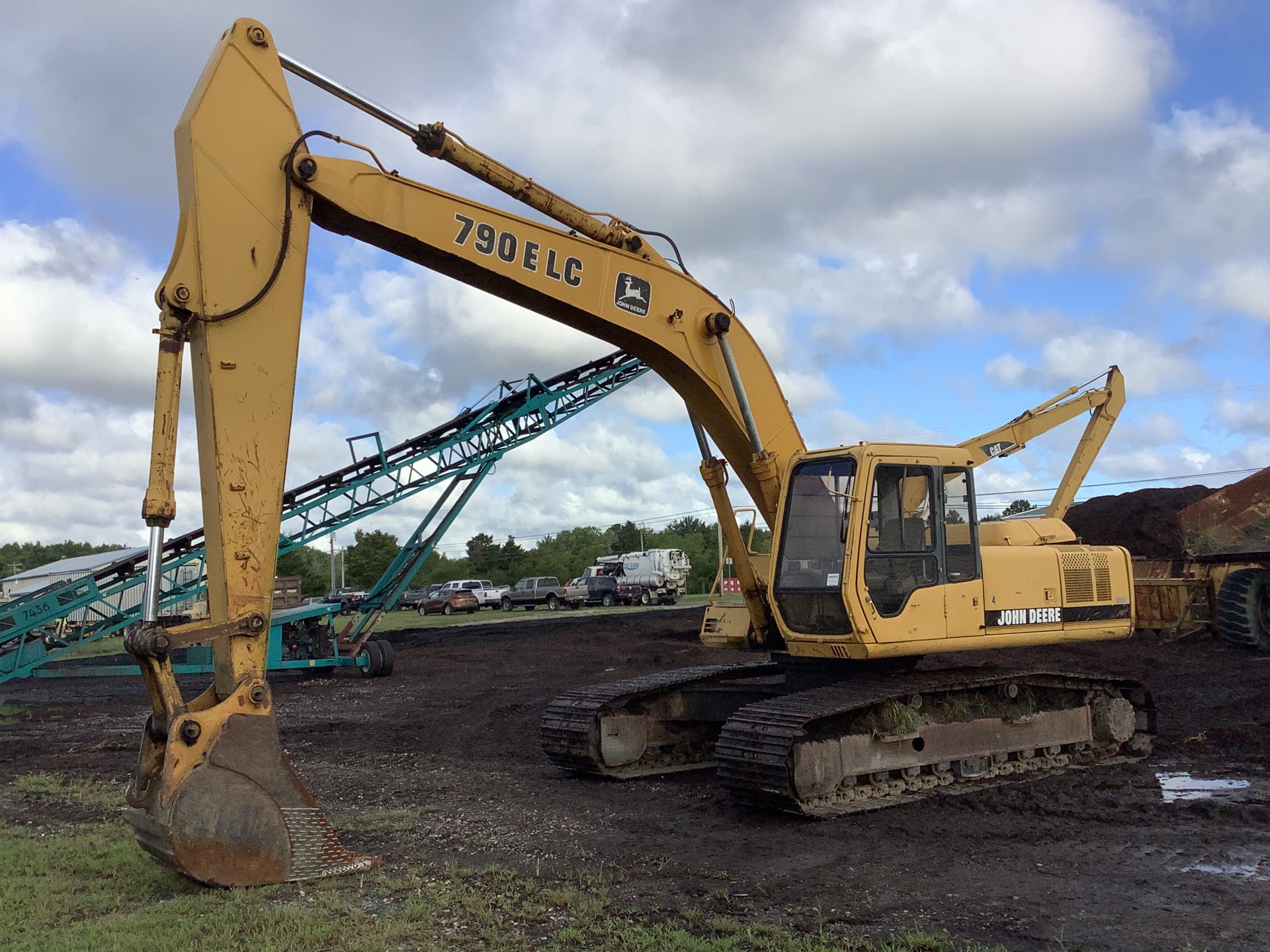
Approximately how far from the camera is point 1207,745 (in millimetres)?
10414

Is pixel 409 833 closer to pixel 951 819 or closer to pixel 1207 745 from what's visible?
pixel 951 819

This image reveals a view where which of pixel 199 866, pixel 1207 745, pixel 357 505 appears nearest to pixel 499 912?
pixel 199 866

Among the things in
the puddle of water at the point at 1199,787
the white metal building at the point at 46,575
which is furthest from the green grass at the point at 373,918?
the white metal building at the point at 46,575

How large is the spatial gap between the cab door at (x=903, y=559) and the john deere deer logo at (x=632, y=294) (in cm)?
229

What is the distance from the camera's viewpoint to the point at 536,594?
50.8 m

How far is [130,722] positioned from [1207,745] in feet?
45.6

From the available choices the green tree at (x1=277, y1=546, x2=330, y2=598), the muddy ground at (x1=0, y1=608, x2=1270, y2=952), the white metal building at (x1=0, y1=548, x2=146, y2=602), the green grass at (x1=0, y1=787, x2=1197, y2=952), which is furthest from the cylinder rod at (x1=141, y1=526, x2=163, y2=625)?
the green tree at (x1=277, y1=546, x2=330, y2=598)

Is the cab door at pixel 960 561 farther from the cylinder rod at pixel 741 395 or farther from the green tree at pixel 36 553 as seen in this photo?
the green tree at pixel 36 553

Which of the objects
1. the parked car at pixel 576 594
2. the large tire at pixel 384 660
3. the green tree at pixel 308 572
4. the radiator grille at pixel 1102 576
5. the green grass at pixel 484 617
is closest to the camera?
the radiator grille at pixel 1102 576

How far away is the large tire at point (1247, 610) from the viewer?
16500 mm

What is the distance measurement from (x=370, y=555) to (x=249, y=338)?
257 feet

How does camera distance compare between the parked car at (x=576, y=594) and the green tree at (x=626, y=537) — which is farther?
the green tree at (x=626, y=537)

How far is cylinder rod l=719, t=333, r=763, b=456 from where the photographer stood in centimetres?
868

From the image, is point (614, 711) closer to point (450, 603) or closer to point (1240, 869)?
point (1240, 869)
